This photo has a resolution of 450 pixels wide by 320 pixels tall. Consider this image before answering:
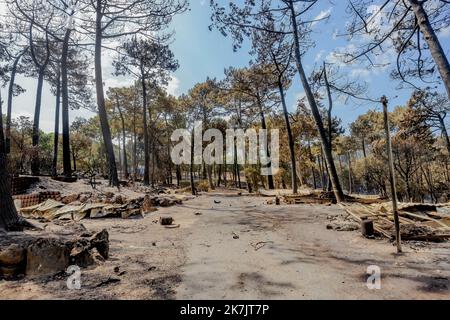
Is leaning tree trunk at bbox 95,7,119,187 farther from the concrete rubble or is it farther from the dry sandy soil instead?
the dry sandy soil

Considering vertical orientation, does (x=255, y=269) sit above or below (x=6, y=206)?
below

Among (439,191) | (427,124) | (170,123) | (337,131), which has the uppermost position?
(170,123)

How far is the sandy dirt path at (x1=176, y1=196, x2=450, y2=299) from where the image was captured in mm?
2881

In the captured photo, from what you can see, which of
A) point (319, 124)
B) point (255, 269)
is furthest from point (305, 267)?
point (319, 124)

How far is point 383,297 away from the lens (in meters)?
2.74

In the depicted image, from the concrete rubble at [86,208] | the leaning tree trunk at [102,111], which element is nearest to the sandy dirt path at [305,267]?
the concrete rubble at [86,208]

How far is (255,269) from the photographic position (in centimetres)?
364

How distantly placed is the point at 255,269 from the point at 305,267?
26.6 inches

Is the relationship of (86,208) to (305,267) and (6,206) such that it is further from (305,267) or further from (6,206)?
(305,267)

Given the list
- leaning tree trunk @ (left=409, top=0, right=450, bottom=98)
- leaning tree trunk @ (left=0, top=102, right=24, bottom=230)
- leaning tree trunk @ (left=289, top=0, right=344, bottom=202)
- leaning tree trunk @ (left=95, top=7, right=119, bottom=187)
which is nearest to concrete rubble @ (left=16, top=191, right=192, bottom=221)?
leaning tree trunk @ (left=0, top=102, right=24, bottom=230)

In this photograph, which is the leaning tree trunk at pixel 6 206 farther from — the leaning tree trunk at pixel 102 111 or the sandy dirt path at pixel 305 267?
the leaning tree trunk at pixel 102 111
